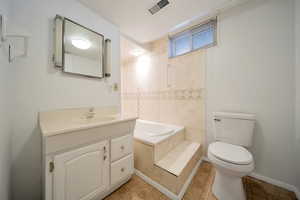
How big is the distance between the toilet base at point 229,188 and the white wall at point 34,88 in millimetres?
1822

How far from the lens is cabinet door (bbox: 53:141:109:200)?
810 mm

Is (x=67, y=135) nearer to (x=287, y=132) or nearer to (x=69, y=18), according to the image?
(x=69, y=18)

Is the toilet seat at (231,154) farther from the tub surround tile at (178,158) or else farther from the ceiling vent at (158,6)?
the ceiling vent at (158,6)

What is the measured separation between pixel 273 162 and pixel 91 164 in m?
2.10

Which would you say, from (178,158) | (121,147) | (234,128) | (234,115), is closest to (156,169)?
(178,158)

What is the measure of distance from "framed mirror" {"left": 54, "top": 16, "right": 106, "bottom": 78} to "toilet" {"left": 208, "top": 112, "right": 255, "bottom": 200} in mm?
1765

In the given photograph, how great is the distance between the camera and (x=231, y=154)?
1125mm

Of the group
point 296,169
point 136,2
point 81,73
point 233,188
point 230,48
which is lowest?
point 233,188

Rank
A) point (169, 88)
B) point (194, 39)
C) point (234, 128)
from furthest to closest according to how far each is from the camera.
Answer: point (169, 88)
point (194, 39)
point (234, 128)

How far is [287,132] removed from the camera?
1263 millimetres

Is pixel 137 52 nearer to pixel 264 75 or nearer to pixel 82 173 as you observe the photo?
pixel 264 75

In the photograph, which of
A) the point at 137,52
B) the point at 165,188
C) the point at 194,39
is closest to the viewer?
the point at 165,188

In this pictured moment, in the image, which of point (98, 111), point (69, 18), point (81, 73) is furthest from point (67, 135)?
point (69, 18)

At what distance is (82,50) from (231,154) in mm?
2083
